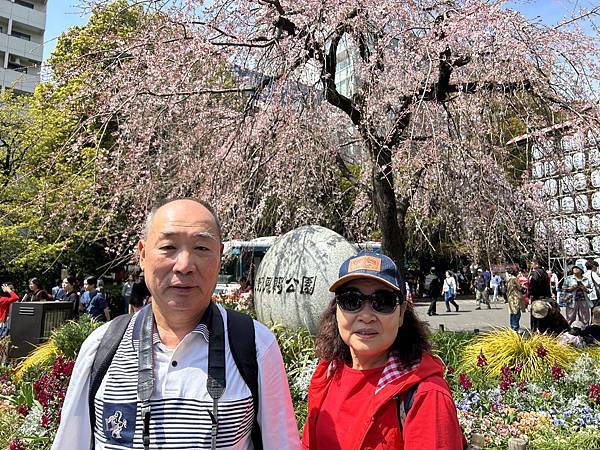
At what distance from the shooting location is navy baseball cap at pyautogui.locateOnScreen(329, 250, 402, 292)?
6.59 ft

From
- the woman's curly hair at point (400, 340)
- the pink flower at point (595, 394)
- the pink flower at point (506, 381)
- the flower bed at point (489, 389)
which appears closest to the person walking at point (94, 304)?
the flower bed at point (489, 389)

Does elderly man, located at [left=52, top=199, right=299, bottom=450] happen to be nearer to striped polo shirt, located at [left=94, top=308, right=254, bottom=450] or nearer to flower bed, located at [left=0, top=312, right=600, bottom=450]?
striped polo shirt, located at [left=94, top=308, right=254, bottom=450]

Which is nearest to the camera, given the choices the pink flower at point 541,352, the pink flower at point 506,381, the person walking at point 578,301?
the pink flower at point 506,381

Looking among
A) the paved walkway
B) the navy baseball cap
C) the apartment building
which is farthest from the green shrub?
the apartment building

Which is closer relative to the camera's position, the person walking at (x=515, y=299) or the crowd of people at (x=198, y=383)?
the crowd of people at (x=198, y=383)

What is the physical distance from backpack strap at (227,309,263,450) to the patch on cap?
589 mm

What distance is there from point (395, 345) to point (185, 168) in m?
6.05

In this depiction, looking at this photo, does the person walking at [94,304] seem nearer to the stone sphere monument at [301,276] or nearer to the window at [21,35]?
the stone sphere monument at [301,276]

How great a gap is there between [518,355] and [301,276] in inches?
106

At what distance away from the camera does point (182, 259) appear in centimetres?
163

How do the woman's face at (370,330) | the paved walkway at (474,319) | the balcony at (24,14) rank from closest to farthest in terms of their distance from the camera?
the woman's face at (370,330) < the paved walkway at (474,319) < the balcony at (24,14)

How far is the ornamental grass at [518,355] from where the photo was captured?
5.52m

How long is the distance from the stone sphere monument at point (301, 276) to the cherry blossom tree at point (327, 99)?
3.52ft

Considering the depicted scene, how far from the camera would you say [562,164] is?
6.62 meters
